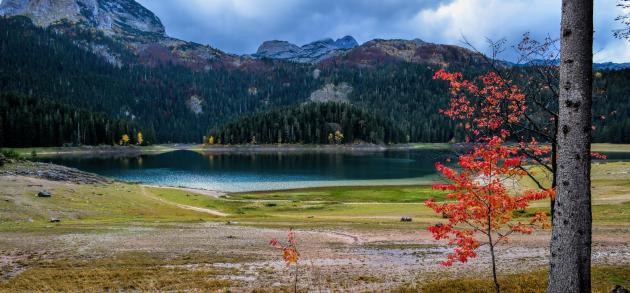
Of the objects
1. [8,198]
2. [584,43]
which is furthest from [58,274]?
[8,198]

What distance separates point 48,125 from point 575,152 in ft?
660

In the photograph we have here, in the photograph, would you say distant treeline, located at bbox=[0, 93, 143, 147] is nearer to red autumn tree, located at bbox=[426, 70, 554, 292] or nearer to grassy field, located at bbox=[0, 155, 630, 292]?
grassy field, located at bbox=[0, 155, 630, 292]

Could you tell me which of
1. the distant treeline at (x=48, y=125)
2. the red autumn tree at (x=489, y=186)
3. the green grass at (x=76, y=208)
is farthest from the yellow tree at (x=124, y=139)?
the red autumn tree at (x=489, y=186)

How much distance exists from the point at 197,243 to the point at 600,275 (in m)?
18.3

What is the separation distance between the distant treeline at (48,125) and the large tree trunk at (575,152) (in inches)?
7627

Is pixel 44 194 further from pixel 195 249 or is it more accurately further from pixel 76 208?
pixel 195 249

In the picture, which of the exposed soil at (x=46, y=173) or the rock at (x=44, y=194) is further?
the exposed soil at (x=46, y=173)

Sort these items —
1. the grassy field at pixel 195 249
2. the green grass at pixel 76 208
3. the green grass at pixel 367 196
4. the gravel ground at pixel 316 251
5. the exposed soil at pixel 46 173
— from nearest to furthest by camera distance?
the grassy field at pixel 195 249 → the gravel ground at pixel 316 251 → the green grass at pixel 76 208 → the exposed soil at pixel 46 173 → the green grass at pixel 367 196

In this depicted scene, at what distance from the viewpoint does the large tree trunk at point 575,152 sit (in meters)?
6.94

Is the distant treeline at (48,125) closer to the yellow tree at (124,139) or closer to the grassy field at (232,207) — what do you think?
the yellow tree at (124,139)

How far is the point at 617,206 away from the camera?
1288 inches

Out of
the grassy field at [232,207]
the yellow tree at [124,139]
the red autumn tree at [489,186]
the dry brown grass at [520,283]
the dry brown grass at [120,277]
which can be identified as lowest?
the grassy field at [232,207]

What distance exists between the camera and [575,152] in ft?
22.9

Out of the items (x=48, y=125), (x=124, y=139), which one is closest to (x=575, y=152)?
(x=48, y=125)
